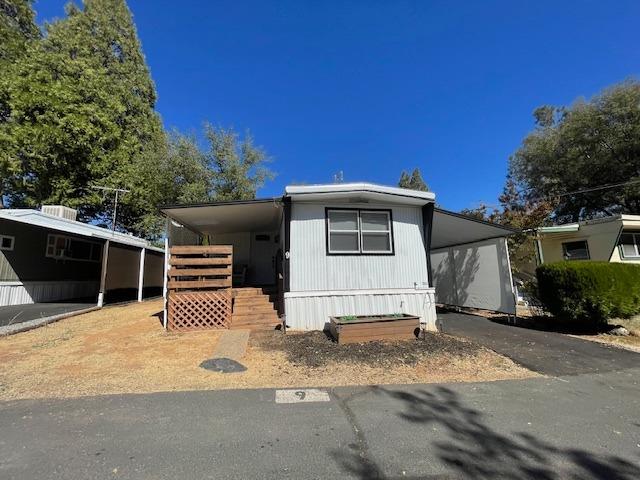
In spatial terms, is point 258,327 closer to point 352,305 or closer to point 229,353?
point 229,353

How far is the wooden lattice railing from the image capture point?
8.00 meters

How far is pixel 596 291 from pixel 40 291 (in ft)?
61.7

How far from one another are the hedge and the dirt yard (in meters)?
3.68

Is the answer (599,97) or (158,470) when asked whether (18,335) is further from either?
(599,97)

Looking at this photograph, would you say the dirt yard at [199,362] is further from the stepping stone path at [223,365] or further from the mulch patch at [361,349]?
the stepping stone path at [223,365]

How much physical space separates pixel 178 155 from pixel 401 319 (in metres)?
16.8

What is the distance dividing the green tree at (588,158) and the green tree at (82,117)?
24.0 meters

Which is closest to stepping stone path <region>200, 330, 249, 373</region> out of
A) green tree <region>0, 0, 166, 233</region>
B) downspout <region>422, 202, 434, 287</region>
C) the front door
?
downspout <region>422, 202, 434, 287</region>

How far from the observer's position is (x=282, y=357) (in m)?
5.85

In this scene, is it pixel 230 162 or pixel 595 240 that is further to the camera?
pixel 230 162

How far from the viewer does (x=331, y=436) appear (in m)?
3.11

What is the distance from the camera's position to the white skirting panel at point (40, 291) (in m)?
11.8

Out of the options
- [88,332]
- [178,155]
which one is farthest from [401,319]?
[178,155]

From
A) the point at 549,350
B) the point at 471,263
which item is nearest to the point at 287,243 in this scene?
the point at 549,350
